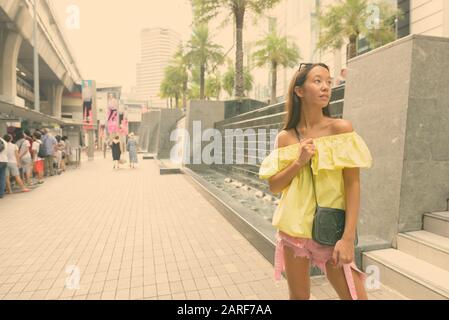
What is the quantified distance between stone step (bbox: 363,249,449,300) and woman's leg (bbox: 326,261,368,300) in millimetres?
1301

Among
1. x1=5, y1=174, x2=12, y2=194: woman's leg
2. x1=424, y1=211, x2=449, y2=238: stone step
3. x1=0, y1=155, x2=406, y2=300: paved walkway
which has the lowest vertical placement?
x1=0, y1=155, x2=406, y2=300: paved walkway

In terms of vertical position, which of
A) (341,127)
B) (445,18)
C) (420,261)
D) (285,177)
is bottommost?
(420,261)

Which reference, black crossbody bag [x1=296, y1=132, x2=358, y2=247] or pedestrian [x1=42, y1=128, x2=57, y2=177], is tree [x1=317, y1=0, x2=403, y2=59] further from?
black crossbody bag [x1=296, y1=132, x2=358, y2=247]

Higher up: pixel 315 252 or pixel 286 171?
pixel 286 171

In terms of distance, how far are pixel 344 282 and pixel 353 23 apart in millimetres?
24678

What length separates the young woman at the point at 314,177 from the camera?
1.62 metres

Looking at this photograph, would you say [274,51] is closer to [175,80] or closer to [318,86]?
[175,80]

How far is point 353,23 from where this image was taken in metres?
22.3

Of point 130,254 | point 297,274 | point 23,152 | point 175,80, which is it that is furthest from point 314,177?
point 175,80

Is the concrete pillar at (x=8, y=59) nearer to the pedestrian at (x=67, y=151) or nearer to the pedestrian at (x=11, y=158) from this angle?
the pedestrian at (x=67, y=151)

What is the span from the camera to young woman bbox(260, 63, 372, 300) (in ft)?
5.32

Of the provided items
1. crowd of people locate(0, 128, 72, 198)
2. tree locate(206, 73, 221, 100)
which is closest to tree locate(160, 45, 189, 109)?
tree locate(206, 73, 221, 100)

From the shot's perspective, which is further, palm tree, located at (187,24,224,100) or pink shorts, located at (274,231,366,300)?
palm tree, located at (187,24,224,100)
